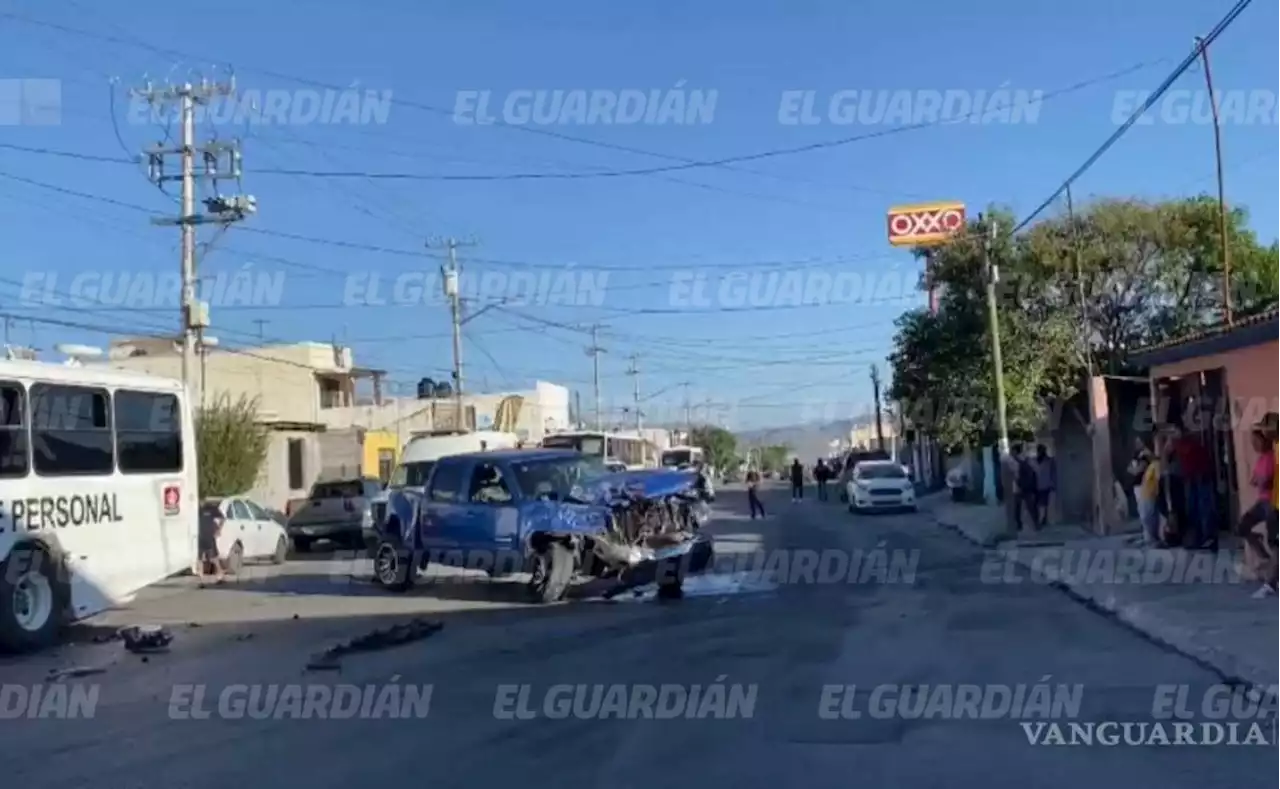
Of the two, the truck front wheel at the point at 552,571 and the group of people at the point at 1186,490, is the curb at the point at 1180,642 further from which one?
the truck front wheel at the point at 552,571

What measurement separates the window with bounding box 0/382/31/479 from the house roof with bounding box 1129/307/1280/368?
13935 mm

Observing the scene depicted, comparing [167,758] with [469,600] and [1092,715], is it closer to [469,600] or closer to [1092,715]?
[1092,715]

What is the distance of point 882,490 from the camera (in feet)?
130

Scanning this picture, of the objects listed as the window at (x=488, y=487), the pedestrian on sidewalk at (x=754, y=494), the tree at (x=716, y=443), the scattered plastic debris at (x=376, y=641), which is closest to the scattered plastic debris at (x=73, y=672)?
the scattered plastic debris at (x=376, y=641)

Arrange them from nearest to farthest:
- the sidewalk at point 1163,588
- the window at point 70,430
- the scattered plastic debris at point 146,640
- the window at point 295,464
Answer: the sidewalk at point 1163,588 → the scattered plastic debris at point 146,640 → the window at point 70,430 → the window at point 295,464

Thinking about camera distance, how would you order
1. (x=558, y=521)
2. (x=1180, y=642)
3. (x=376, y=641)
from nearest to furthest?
(x=1180, y=642)
(x=376, y=641)
(x=558, y=521)

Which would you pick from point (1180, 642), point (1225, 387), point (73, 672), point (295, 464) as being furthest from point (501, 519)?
point (295, 464)

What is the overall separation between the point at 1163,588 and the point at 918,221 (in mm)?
41244

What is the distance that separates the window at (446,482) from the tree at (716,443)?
4169 inches

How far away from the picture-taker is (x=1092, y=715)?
31.5 feet

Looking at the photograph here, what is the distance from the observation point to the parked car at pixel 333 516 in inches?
1297

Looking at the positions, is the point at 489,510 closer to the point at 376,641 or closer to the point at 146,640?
the point at 376,641

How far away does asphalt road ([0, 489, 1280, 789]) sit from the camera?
8227 millimetres

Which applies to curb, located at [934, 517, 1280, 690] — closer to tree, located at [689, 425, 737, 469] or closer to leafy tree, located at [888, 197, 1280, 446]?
leafy tree, located at [888, 197, 1280, 446]
